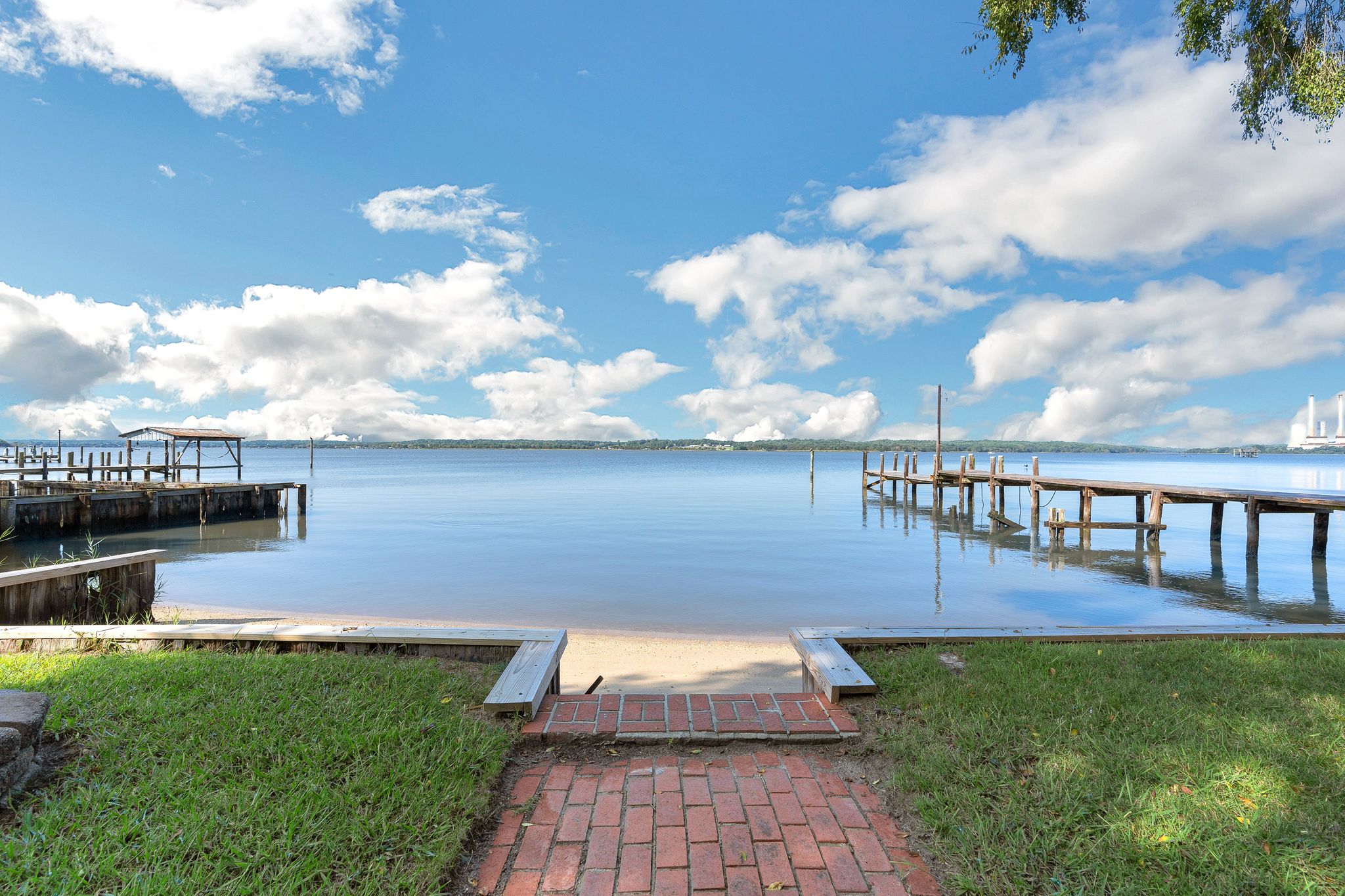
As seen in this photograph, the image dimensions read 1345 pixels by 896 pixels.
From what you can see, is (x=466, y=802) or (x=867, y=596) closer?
(x=466, y=802)

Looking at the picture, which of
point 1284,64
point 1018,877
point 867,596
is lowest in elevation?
point 867,596

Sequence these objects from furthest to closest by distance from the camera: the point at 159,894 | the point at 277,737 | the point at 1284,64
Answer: the point at 1284,64
the point at 277,737
the point at 159,894

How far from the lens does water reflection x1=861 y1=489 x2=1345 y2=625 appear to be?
46.1 ft

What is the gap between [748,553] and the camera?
64.5 ft

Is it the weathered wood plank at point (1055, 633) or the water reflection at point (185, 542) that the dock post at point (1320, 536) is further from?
the water reflection at point (185, 542)

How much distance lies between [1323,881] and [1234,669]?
2695 mm

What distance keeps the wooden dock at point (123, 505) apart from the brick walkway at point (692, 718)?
25.7 meters

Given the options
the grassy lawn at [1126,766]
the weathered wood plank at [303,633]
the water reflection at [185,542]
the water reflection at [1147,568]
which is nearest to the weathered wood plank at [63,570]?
the weathered wood plank at [303,633]

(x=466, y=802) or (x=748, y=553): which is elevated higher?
(x=466, y=802)

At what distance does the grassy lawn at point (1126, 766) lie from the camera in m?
2.89

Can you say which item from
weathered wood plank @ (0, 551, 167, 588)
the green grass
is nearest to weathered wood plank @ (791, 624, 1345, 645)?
weathered wood plank @ (0, 551, 167, 588)

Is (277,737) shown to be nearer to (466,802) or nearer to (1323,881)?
(466,802)

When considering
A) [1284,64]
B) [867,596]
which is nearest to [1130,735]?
[1284,64]

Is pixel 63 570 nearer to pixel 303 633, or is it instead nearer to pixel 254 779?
pixel 303 633
